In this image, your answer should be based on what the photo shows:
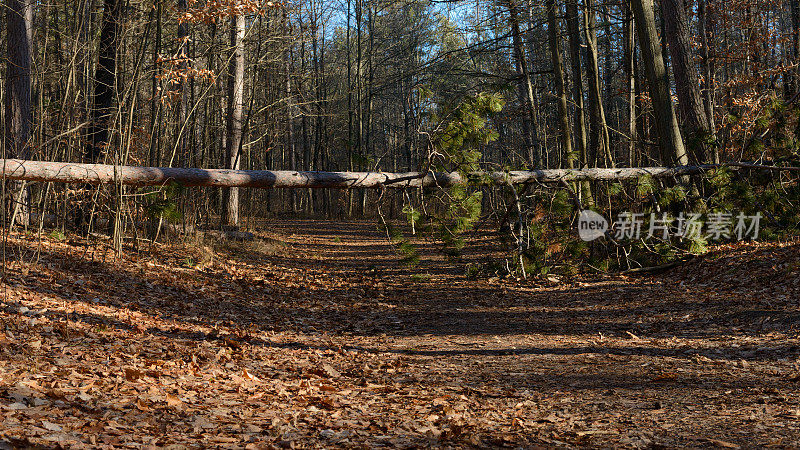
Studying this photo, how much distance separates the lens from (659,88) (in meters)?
10.6

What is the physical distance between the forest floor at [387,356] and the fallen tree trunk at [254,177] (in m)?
1.19

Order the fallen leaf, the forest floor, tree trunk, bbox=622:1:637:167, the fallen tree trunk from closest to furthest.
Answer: the fallen leaf < the forest floor < the fallen tree trunk < tree trunk, bbox=622:1:637:167

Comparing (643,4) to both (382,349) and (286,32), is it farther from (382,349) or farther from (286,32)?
(286,32)

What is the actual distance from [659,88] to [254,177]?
7450 millimetres

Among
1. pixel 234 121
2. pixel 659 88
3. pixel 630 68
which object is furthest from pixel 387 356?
pixel 630 68

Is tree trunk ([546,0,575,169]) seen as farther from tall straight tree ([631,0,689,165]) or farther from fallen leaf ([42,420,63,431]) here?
fallen leaf ([42,420,63,431])

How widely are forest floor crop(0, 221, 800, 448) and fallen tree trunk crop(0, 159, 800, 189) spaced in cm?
119

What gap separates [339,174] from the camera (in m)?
7.97

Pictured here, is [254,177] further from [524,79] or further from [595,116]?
[524,79]

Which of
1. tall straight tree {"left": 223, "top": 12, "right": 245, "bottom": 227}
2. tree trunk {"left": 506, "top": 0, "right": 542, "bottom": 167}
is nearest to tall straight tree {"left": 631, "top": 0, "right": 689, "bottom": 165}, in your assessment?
tree trunk {"left": 506, "top": 0, "right": 542, "bottom": 167}

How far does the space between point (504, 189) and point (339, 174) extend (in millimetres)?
2952

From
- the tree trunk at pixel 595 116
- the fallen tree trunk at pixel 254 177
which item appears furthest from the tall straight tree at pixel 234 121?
the tree trunk at pixel 595 116

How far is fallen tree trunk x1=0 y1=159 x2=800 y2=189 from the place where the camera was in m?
6.66

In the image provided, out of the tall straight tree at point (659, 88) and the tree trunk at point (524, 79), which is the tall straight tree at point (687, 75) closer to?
the tall straight tree at point (659, 88)
